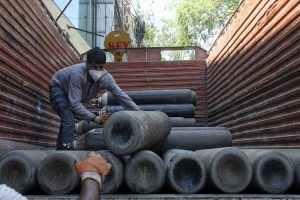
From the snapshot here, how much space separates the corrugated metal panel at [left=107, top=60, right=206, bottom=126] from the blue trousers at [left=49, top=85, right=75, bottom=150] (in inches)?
161

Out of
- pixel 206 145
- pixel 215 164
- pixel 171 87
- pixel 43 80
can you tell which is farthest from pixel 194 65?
pixel 215 164

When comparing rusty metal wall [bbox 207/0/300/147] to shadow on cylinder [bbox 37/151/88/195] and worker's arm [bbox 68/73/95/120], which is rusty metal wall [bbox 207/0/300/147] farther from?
shadow on cylinder [bbox 37/151/88/195]

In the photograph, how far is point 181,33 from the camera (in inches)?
1160

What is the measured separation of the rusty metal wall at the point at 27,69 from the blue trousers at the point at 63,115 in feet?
2.06

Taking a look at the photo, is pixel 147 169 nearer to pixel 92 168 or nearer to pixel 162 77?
pixel 92 168

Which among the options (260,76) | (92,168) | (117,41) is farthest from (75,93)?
(117,41)

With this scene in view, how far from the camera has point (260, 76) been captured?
6.19 m

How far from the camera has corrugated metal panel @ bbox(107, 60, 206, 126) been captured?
367 inches

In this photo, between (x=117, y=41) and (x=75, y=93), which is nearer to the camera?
(x=75, y=93)

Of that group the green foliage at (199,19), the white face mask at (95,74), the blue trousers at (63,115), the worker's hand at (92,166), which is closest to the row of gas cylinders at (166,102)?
the blue trousers at (63,115)

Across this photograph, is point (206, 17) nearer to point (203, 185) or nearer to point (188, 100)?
point (188, 100)

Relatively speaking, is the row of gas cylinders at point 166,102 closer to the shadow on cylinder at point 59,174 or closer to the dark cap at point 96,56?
the dark cap at point 96,56

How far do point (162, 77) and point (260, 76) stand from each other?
3467 mm

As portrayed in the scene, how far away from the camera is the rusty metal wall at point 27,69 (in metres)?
5.30
